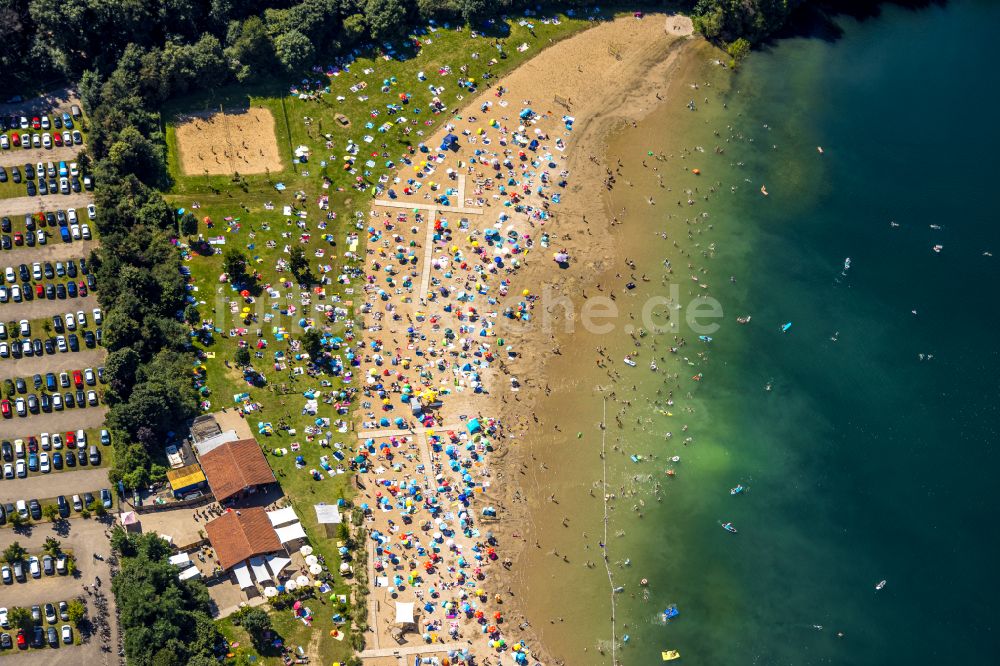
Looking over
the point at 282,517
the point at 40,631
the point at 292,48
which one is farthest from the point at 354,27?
the point at 40,631

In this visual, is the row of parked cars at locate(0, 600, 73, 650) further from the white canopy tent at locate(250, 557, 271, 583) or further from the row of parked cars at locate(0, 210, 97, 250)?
the row of parked cars at locate(0, 210, 97, 250)

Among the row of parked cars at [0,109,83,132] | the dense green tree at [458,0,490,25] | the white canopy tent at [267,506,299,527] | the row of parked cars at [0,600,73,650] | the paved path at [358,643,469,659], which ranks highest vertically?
the dense green tree at [458,0,490,25]

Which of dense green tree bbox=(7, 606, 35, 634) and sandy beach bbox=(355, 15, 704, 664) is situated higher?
sandy beach bbox=(355, 15, 704, 664)

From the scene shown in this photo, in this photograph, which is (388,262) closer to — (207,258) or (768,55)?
(207,258)

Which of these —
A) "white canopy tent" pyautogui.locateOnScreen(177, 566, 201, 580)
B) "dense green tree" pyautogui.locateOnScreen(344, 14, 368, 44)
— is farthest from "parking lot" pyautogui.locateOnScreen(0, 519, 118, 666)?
"dense green tree" pyautogui.locateOnScreen(344, 14, 368, 44)

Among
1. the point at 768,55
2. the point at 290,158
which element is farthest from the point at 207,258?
the point at 768,55

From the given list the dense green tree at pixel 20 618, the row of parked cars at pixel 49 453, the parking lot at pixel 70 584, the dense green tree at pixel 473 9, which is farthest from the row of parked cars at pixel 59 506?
the dense green tree at pixel 473 9
